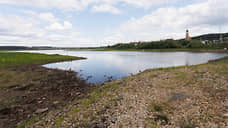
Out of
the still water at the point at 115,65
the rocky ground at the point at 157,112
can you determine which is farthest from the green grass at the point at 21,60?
the rocky ground at the point at 157,112

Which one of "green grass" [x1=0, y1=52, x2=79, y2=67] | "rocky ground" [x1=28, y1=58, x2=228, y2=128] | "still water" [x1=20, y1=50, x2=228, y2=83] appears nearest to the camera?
"rocky ground" [x1=28, y1=58, x2=228, y2=128]

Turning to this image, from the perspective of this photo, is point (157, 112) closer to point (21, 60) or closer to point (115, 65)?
point (115, 65)

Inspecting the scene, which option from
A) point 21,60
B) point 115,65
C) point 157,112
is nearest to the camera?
point 157,112

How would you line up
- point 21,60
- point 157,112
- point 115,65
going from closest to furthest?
point 157,112, point 115,65, point 21,60

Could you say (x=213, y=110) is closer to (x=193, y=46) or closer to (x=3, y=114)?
(x=3, y=114)

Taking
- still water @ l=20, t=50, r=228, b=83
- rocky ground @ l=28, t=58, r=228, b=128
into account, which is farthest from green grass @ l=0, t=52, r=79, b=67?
rocky ground @ l=28, t=58, r=228, b=128

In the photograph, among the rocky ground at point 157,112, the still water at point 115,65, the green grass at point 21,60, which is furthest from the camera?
the green grass at point 21,60

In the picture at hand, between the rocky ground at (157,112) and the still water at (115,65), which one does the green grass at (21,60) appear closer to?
the still water at (115,65)

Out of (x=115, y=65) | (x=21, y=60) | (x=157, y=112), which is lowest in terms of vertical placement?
(x=157, y=112)

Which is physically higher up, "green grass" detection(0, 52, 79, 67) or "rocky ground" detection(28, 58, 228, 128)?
"green grass" detection(0, 52, 79, 67)

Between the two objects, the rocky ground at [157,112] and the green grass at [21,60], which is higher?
the green grass at [21,60]

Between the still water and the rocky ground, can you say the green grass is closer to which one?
the still water

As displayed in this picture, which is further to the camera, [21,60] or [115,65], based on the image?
[21,60]

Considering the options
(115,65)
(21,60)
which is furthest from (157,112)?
(21,60)
